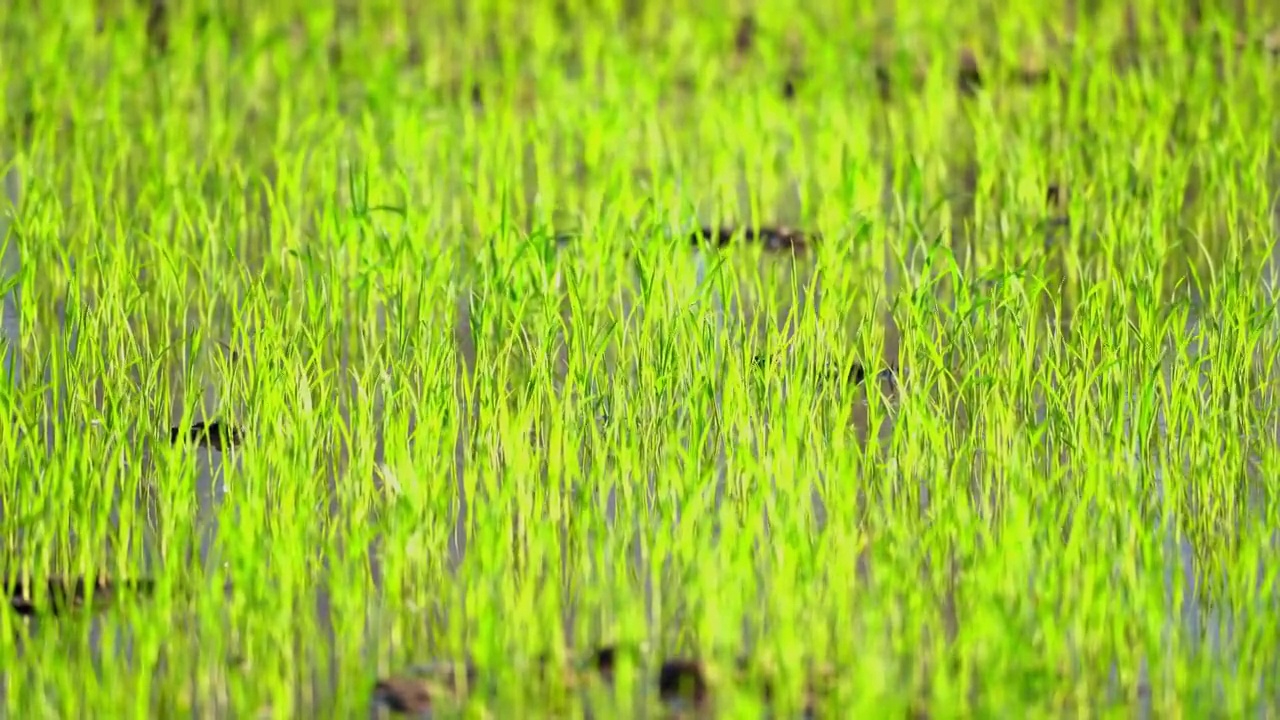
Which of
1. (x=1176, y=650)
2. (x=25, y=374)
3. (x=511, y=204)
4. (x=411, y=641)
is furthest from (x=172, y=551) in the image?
→ (x=511, y=204)

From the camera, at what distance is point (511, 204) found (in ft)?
12.8

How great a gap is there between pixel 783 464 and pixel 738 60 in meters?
3.15

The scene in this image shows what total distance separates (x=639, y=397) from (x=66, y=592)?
0.84m

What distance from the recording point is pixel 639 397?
8.70 feet

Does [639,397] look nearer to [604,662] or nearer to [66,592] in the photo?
[604,662]

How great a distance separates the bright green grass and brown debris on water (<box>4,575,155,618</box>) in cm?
3

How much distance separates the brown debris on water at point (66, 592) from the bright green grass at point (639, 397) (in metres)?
0.03

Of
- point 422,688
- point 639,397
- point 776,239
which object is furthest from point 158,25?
point 422,688

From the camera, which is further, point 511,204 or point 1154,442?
point 511,204

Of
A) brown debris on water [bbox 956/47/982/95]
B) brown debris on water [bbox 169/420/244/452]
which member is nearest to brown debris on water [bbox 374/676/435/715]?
brown debris on water [bbox 169/420/244/452]

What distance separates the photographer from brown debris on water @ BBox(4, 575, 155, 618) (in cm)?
213

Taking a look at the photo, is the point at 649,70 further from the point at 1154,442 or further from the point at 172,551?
the point at 172,551

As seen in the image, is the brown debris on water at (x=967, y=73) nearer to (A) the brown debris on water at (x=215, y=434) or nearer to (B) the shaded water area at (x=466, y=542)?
(B) the shaded water area at (x=466, y=542)

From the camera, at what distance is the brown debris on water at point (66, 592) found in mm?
2133
